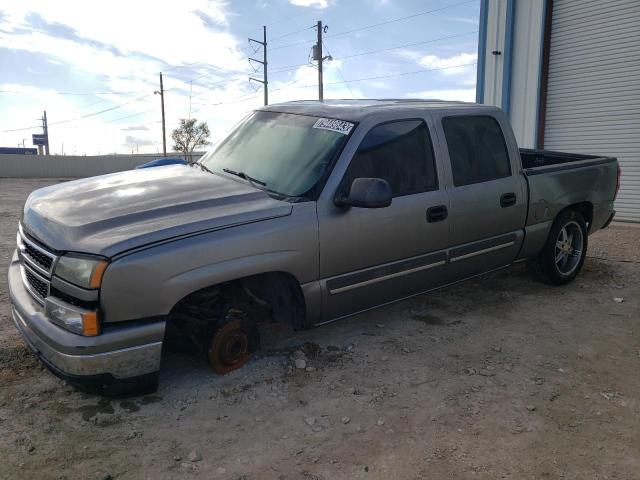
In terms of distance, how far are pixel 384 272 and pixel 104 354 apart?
2.00m

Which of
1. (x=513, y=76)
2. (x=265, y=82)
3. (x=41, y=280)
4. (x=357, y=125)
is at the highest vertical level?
(x=265, y=82)

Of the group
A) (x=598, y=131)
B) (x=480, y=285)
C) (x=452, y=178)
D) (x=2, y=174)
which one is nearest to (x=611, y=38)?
(x=598, y=131)

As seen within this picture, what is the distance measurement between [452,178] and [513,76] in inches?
364

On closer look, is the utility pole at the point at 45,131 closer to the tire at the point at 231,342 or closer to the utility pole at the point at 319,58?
the utility pole at the point at 319,58

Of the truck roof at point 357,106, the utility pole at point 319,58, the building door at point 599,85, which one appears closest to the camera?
the truck roof at point 357,106

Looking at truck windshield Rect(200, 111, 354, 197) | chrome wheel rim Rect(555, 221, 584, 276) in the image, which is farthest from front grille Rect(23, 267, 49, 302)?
chrome wheel rim Rect(555, 221, 584, 276)

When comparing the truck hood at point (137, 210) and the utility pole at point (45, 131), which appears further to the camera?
the utility pole at point (45, 131)

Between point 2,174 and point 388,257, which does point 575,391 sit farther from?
point 2,174

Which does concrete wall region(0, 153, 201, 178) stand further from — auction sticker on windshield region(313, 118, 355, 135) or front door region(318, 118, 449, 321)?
front door region(318, 118, 449, 321)

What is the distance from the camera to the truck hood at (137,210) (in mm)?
2787

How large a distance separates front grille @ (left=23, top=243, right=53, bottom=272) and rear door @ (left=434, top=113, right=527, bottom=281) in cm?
289

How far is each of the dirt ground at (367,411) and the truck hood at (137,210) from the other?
1.02 metres

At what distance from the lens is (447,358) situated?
149 inches

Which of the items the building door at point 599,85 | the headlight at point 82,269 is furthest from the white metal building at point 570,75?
the headlight at point 82,269
